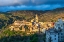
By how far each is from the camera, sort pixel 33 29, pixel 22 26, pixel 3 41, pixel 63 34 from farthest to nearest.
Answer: pixel 22 26 < pixel 33 29 < pixel 3 41 < pixel 63 34

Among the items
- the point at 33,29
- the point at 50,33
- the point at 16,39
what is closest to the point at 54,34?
the point at 50,33

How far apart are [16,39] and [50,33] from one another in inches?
946

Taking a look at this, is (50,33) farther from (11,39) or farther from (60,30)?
(11,39)

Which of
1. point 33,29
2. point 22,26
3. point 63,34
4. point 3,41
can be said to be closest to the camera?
point 63,34

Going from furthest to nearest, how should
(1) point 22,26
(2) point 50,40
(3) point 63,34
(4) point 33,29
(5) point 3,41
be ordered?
1. (1) point 22,26
2. (4) point 33,29
3. (5) point 3,41
4. (3) point 63,34
5. (2) point 50,40

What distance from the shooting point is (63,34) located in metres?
68.1

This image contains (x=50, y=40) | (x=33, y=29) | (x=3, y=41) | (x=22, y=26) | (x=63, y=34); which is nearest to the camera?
(x=50, y=40)

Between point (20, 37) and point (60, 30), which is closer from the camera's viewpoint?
point (60, 30)

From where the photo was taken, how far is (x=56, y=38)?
6462cm

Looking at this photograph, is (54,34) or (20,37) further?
(20,37)

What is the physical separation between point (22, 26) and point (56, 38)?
1844 inches

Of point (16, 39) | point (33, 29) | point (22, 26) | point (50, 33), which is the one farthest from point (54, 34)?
point (22, 26)

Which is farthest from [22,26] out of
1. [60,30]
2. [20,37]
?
[60,30]

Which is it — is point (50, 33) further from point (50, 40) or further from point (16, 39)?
point (16, 39)
